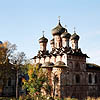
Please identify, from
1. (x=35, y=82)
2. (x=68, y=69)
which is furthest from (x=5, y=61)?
(x=68, y=69)

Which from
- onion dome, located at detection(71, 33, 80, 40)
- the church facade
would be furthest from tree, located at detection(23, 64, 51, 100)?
onion dome, located at detection(71, 33, 80, 40)

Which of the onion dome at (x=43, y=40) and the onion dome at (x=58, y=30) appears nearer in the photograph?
the onion dome at (x=58, y=30)

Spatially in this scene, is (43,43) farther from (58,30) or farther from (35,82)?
(35,82)

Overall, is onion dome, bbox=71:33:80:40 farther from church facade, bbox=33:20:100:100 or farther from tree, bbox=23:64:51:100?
tree, bbox=23:64:51:100

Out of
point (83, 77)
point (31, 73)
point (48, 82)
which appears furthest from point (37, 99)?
point (83, 77)

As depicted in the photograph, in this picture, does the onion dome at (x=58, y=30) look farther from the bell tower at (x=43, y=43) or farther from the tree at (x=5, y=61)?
the tree at (x=5, y=61)

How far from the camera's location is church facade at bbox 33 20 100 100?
28.0m

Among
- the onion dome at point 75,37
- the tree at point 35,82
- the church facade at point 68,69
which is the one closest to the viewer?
the tree at point 35,82

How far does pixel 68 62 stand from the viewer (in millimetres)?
28359

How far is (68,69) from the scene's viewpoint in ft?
93.0

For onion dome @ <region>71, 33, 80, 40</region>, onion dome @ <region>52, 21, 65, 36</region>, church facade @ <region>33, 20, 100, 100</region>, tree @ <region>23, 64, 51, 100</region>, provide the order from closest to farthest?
tree @ <region>23, 64, 51, 100</region>, church facade @ <region>33, 20, 100, 100</region>, onion dome @ <region>52, 21, 65, 36</region>, onion dome @ <region>71, 33, 80, 40</region>

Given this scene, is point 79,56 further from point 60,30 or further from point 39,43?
point 39,43

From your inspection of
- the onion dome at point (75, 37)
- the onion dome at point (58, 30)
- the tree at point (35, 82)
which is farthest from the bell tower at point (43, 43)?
the tree at point (35, 82)

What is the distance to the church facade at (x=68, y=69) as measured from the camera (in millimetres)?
27969
